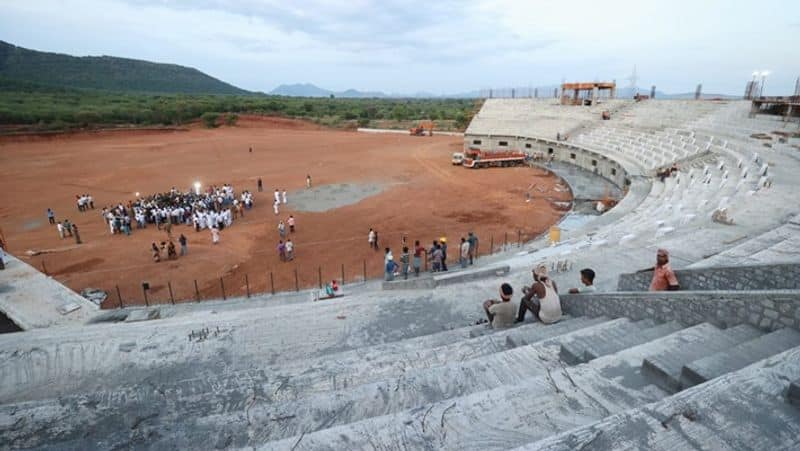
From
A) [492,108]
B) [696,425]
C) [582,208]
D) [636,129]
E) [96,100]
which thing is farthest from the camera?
[96,100]

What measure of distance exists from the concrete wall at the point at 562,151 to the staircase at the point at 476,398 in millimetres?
27116

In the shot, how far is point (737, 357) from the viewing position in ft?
13.3

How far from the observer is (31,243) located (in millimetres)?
20281

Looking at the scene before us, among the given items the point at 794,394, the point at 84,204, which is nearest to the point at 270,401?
the point at 794,394

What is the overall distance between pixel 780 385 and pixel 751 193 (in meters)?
16.8

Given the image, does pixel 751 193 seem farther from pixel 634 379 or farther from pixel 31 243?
pixel 31 243

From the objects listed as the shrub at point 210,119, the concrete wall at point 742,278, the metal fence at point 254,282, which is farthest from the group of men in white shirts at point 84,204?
the shrub at point 210,119

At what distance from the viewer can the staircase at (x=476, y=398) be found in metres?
3.13

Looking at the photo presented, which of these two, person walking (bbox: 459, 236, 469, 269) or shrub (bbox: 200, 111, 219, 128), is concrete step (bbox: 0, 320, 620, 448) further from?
shrub (bbox: 200, 111, 219, 128)

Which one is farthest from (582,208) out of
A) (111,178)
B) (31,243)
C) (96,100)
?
(96,100)

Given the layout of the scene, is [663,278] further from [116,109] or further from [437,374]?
[116,109]

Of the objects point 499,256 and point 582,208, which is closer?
point 499,256

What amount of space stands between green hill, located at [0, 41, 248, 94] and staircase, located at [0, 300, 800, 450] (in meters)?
168

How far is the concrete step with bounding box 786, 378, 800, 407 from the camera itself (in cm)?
315
